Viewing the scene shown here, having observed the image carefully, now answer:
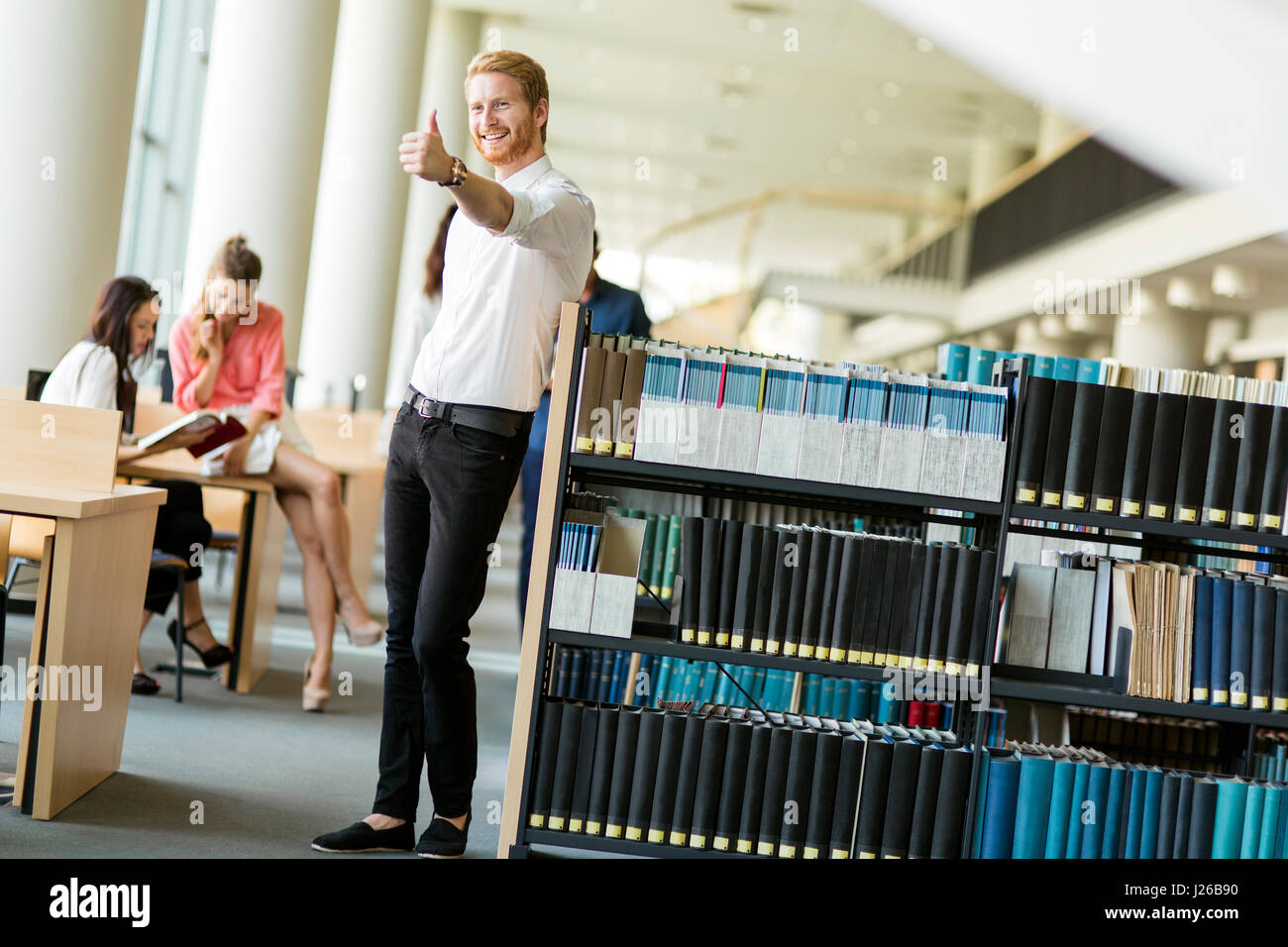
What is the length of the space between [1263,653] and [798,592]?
1.01 metres

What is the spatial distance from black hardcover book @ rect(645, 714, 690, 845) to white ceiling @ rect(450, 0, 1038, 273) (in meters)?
9.52

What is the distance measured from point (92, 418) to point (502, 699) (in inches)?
84.1

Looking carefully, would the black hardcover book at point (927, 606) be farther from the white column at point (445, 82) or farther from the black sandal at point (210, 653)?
the white column at point (445, 82)

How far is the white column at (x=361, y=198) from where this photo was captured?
10.3m

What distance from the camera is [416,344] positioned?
502 centimetres

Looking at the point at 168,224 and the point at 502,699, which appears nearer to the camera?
the point at 502,699

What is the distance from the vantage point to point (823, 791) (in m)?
2.74

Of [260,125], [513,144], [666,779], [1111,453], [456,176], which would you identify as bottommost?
[666,779]

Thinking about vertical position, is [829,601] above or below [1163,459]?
below

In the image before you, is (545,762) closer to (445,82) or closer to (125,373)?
(125,373)

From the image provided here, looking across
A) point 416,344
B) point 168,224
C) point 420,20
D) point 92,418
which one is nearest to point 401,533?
point 92,418

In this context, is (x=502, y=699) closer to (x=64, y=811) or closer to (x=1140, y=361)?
(x=64, y=811)

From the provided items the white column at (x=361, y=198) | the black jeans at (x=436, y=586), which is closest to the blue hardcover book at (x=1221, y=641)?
the black jeans at (x=436, y=586)

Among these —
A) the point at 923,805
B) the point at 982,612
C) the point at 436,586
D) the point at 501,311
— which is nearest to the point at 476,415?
the point at 501,311
